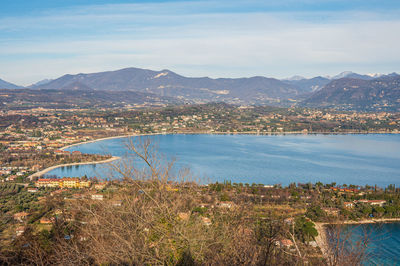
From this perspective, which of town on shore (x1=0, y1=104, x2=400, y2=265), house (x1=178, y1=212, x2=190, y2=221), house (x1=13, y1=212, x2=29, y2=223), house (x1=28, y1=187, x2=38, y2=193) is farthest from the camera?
house (x1=28, y1=187, x2=38, y2=193)

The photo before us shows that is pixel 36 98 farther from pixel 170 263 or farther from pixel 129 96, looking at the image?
pixel 170 263

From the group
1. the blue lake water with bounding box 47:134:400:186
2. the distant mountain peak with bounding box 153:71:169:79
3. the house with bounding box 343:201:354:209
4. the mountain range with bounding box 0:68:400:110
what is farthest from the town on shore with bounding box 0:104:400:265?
the distant mountain peak with bounding box 153:71:169:79

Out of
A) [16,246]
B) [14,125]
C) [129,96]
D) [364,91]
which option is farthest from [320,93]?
[16,246]

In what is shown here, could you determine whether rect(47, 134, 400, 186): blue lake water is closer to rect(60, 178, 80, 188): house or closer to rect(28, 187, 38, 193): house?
rect(60, 178, 80, 188): house

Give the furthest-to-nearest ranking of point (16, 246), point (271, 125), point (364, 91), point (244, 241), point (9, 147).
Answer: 1. point (364, 91)
2. point (271, 125)
3. point (9, 147)
4. point (16, 246)
5. point (244, 241)

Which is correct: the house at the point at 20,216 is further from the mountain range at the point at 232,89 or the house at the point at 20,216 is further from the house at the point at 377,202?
the mountain range at the point at 232,89

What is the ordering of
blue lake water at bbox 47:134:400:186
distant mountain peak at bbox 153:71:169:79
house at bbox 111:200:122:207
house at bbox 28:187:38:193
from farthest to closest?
distant mountain peak at bbox 153:71:169:79 < blue lake water at bbox 47:134:400:186 < house at bbox 28:187:38:193 < house at bbox 111:200:122:207

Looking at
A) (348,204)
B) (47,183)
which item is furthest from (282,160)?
(47,183)
